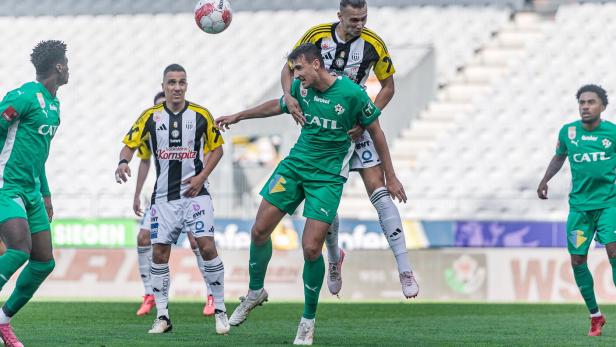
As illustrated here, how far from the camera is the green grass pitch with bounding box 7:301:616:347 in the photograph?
28.2 ft

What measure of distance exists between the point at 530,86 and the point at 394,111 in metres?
3.14

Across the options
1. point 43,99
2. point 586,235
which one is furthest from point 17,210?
point 586,235

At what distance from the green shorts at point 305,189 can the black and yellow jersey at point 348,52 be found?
3.15 feet

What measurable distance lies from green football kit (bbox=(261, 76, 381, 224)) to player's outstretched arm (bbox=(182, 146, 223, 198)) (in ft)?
3.80

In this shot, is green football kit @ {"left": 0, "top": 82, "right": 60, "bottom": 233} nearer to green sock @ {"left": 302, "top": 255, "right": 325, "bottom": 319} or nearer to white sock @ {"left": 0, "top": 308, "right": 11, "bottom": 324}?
white sock @ {"left": 0, "top": 308, "right": 11, "bottom": 324}

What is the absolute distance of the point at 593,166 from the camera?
10.2m

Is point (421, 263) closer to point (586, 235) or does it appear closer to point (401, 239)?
point (586, 235)

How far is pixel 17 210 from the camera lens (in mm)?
7645

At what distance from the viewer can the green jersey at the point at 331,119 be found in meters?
8.14

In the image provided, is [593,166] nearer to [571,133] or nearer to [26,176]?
[571,133]

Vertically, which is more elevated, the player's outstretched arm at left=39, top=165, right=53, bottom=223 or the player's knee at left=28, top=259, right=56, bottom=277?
the player's outstretched arm at left=39, top=165, right=53, bottom=223

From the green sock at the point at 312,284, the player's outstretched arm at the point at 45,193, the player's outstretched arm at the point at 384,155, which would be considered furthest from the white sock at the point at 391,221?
the player's outstretched arm at the point at 45,193

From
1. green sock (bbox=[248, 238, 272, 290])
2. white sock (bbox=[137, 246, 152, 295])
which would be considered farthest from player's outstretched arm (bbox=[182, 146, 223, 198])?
white sock (bbox=[137, 246, 152, 295])

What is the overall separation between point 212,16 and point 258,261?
2623 mm
